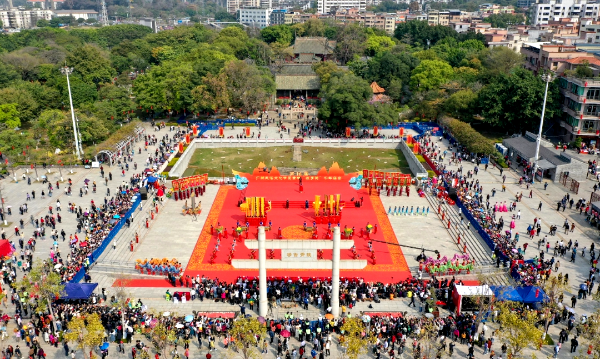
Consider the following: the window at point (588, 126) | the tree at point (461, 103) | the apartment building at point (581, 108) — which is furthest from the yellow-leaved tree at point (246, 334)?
the window at point (588, 126)

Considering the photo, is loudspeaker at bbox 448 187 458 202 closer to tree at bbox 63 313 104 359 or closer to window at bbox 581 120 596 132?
window at bbox 581 120 596 132

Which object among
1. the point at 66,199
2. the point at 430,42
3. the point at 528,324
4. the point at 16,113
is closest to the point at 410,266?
the point at 528,324

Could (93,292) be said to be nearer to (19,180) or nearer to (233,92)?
(19,180)

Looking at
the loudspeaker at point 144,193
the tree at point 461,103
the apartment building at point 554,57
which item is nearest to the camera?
the loudspeaker at point 144,193

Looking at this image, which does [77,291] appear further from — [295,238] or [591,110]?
[591,110]

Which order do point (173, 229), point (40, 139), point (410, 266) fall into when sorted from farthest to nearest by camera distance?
point (40, 139) → point (173, 229) → point (410, 266)

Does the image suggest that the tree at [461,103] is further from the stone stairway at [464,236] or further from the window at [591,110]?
the stone stairway at [464,236]
